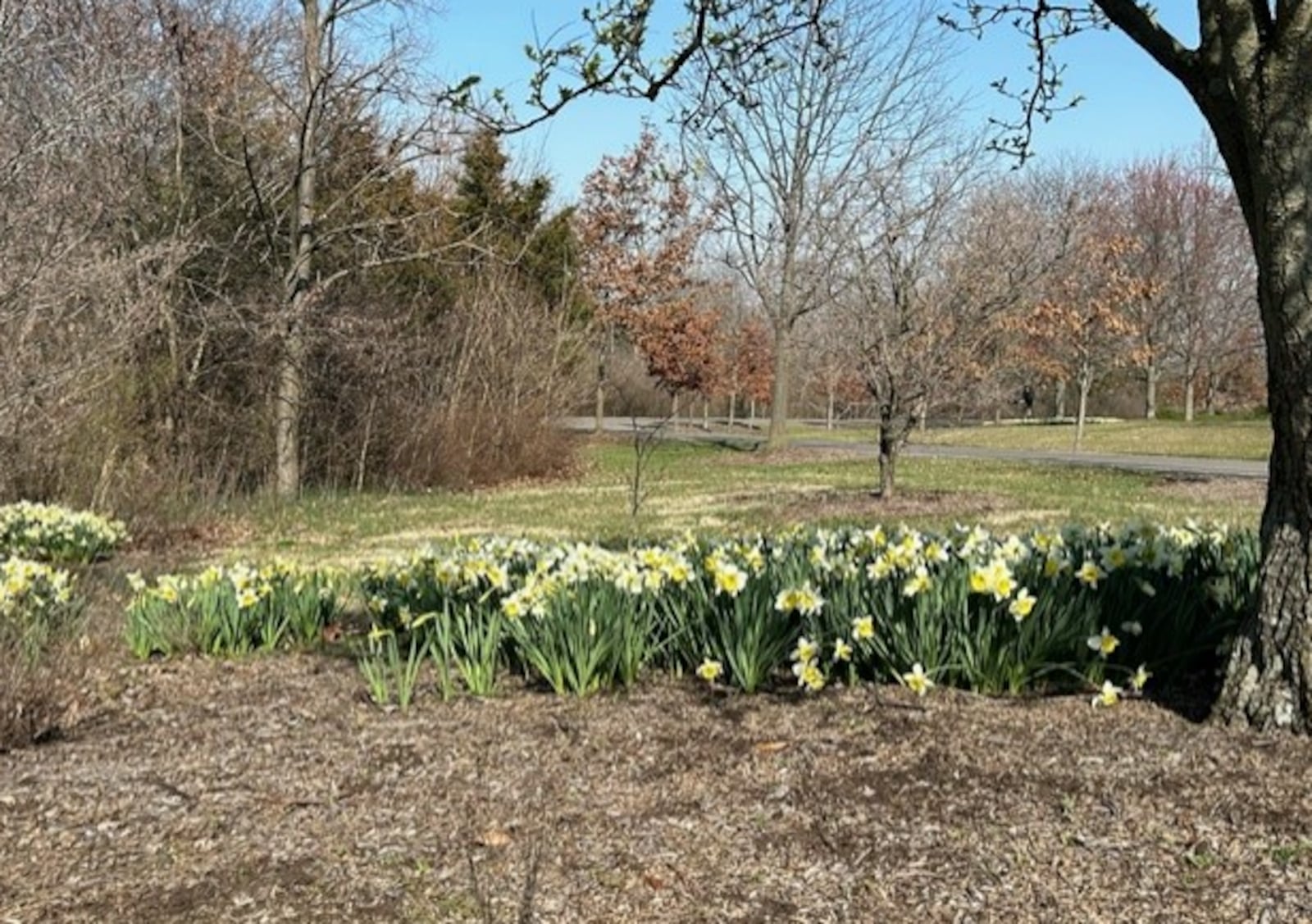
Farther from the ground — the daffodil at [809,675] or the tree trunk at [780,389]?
the tree trunk at [780,389]

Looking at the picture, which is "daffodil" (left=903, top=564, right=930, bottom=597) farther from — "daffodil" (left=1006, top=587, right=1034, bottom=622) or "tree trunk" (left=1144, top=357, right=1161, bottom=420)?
"tree trunk" (left=1144, top=357, right=1161, bottom=420)

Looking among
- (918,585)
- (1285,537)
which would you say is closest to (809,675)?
(918,585)

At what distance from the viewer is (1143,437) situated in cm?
2984

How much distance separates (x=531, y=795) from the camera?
10.0 ft

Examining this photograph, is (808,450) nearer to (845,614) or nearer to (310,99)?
(310,99)

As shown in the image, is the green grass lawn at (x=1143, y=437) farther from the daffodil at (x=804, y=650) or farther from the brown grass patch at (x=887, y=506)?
the daffodil at (x=804, y=650)

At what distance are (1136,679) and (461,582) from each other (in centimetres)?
254

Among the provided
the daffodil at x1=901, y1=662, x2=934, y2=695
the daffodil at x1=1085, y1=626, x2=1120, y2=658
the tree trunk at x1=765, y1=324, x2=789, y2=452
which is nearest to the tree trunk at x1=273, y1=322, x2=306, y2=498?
the daffodil at x1=901, y1=662, x2=934, y2=695

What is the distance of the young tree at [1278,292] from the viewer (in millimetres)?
3230

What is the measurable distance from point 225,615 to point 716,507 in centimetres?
911

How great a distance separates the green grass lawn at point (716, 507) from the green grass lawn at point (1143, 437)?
25.9ft

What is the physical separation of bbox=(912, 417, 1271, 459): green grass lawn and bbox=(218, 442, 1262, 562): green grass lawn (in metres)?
7.88

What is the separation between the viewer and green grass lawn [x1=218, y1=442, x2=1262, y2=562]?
10961 millimetres

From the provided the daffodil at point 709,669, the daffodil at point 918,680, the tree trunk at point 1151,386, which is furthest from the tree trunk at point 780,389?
the daffodil at point 918,680
